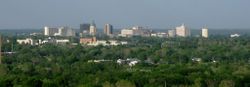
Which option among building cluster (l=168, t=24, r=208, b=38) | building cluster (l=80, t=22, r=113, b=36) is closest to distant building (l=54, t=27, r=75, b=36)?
building cluster (l=80, t=22, r=113, b=36)

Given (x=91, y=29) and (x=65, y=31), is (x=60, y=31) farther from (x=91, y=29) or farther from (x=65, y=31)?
(x=91, y=29)

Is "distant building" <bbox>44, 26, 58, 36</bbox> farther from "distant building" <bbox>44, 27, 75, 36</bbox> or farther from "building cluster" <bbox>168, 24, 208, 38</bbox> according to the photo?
"building cluster" <bbox>168, 24, 208, 38</bbox>

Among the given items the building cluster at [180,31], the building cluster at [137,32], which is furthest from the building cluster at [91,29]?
the building cluster at [180,31]

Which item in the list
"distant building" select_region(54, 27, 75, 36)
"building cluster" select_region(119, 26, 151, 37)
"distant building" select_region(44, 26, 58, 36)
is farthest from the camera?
"building cluster" select_region(119, 26, 151, 37)

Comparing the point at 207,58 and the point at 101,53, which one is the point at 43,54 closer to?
the point at 101,53

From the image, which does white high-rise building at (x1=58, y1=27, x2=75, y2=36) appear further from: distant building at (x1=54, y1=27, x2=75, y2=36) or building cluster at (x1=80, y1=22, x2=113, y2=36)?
building cluster at (x1=80, y1=22, x2=113, y2=36)

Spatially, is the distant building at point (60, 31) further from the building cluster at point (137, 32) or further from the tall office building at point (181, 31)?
the tall office building at point (181, 31)

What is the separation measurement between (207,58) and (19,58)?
1394 centimetres

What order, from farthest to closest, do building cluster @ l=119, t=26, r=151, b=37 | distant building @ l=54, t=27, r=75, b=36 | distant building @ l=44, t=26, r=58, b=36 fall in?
building cluster @ l=119, t=26, r=151, b=37 < distant building @ l=44, t=26, r=58, b=36 < distant building @ l=54, t=27, r=75, b=36

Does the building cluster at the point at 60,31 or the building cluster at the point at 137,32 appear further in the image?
the building cluster at the point at 137,32

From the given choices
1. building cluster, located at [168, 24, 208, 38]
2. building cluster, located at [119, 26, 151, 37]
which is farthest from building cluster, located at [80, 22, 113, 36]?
building cluster, located at [168, 24, 208, 38]

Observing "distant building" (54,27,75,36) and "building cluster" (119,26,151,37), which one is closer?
"distant building" (54,27,75,36)

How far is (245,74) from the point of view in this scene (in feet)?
95.2

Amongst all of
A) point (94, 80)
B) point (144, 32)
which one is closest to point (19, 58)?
point (94, 80)
